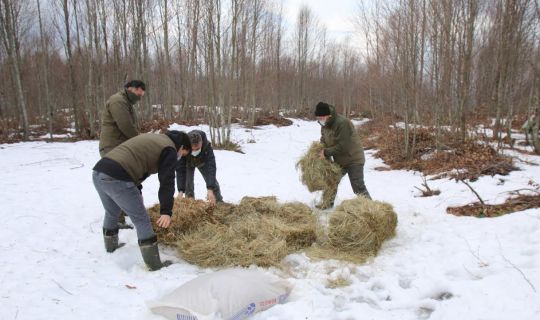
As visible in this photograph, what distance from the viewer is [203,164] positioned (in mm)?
4738

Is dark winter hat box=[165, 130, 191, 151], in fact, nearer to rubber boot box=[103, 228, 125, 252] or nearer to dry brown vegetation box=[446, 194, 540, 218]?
rubber boot box=[103, 228, 125, 252]

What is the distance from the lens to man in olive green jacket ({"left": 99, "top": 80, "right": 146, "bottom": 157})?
13.7 ft

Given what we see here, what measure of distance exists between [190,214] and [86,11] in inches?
565

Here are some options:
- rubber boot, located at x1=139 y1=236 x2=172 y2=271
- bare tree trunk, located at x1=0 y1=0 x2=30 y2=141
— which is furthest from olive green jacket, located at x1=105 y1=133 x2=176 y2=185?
bare tree trunk, located at x1=0 y1=0 x2=30 y2=141

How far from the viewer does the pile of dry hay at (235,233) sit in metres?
3.63

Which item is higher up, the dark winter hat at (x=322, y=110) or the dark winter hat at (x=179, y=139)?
the dark winter hat at (x=322, y=110)

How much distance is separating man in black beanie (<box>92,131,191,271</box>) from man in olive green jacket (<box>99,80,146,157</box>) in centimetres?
100

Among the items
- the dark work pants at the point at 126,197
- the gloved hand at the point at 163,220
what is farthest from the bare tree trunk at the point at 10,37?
the gloved hand at the point at 163,220

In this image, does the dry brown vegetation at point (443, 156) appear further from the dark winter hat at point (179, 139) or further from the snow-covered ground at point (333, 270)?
the dark winter hat at point (179, 139)

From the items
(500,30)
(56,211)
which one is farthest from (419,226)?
(500,30)

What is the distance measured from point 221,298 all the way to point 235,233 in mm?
1362

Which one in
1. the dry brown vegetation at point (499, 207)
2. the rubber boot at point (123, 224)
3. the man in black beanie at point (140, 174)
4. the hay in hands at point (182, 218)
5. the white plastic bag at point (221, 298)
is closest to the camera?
the white plastic bag at point (221, 298)

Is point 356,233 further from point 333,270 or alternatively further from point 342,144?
point 342,144

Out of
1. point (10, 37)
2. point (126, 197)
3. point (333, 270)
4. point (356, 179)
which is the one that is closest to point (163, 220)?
point (126, 197)
